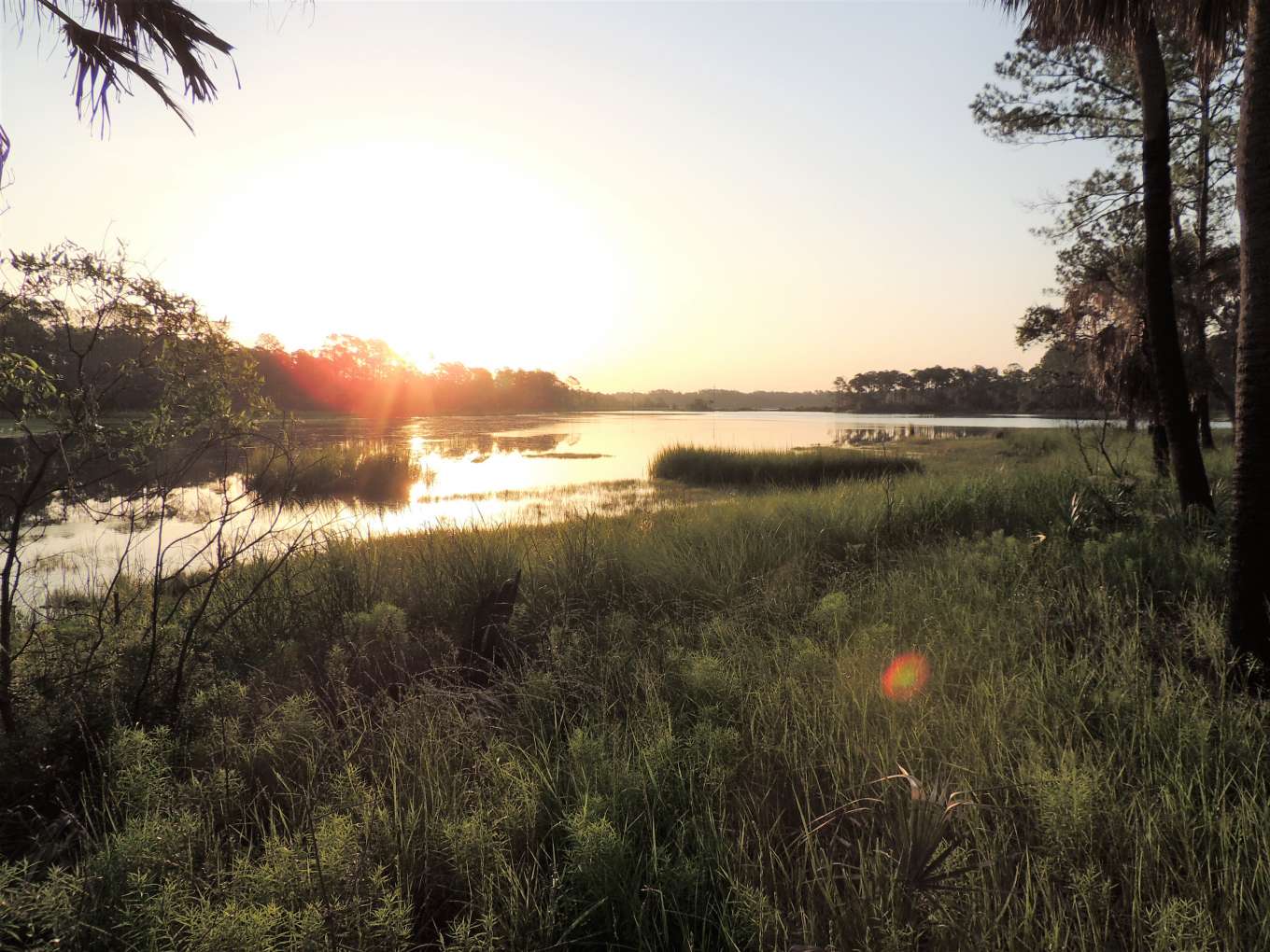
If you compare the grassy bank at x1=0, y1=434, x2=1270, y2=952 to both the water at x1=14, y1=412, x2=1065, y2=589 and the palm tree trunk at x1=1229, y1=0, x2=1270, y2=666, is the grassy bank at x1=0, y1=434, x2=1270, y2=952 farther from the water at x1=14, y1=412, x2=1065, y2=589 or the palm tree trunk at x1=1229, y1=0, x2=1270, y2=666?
the water at x1=14, y1=412, x2=1065, y2=589

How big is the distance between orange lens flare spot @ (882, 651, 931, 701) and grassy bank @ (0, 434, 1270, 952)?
0.09 metres

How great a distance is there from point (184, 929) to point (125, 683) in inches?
90.7

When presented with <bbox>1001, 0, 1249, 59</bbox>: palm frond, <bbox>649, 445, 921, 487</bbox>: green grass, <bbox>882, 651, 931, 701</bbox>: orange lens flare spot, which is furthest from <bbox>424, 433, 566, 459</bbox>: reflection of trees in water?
<bbox>882, 651, 931, 701</bbox>: orange lens flare spot

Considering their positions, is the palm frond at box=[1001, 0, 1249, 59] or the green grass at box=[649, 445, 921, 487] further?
the green grass at box=[649, 445, 921, 487]

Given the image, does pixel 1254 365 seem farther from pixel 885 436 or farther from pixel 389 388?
pixel 389 388

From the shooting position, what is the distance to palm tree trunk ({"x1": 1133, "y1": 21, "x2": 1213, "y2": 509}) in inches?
262

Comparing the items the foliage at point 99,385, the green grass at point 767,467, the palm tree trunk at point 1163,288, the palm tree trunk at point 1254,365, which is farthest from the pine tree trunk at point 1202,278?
the foliage at point 99,385

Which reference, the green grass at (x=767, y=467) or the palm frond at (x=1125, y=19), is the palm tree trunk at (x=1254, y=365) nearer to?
the palm frond at (x=1125, y=19)

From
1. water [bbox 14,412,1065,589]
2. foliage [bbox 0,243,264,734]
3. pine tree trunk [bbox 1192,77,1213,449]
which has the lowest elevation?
water [bbox 14,412,1065,589]

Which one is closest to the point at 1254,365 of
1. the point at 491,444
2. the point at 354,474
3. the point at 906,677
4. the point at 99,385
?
the point at 906,677

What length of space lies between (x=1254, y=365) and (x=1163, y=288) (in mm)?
4712

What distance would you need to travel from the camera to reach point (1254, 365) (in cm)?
338

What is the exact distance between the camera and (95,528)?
1252 cm

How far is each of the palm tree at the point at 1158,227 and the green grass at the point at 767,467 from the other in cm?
1118
